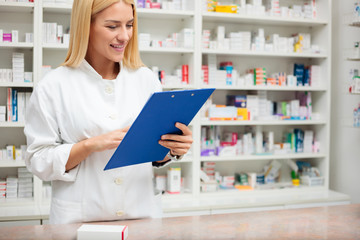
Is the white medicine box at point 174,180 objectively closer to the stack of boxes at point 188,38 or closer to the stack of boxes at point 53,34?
the stack of boxes at point 188,38

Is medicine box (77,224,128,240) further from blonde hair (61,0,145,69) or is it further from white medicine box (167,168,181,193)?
white medicine box (167,168,181,193)

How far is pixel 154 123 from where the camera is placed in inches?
56.0

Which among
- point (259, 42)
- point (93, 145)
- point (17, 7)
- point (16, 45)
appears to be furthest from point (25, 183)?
point (259, 42)

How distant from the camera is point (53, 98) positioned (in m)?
1.56

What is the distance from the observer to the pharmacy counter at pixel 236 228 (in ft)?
4.37

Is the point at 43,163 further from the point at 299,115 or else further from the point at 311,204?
the point at 299,115

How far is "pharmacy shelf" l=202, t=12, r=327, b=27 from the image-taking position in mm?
3877

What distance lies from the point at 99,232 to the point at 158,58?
300cm

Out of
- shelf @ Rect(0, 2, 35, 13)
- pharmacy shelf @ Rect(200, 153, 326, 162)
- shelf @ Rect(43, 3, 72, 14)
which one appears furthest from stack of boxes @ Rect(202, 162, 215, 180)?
shelf @ Rect(0, 2, 35, 13)

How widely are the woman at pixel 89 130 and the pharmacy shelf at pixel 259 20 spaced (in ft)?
7.73

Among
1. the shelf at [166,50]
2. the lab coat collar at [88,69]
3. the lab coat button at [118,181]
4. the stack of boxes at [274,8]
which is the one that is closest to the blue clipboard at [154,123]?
the lab coat button at [118,181]

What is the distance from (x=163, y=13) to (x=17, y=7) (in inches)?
49.8

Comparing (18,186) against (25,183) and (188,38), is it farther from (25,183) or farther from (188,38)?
(188,38)

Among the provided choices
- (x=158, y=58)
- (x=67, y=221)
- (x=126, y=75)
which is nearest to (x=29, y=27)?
(x=158, y=58)
